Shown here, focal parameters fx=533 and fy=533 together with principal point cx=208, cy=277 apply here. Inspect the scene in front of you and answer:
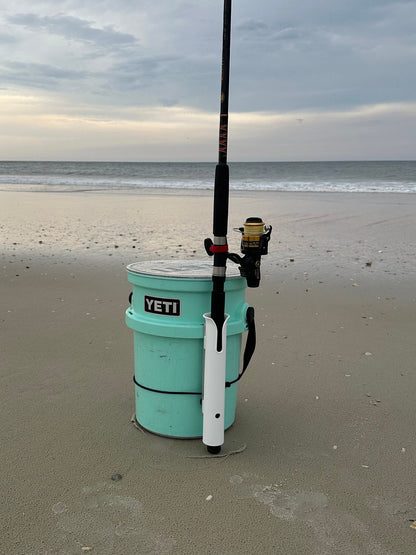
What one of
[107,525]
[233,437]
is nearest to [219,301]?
[233,437]

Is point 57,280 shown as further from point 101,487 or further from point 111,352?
point 101,487

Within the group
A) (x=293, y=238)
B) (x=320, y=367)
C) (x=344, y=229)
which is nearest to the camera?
(x=320, y=367)

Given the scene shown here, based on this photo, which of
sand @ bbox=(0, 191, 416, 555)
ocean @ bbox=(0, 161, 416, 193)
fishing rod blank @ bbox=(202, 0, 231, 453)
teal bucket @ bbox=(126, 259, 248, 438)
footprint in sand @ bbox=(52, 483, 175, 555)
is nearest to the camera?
footprint in sand @ bbox=(52, 483, 175, 555)

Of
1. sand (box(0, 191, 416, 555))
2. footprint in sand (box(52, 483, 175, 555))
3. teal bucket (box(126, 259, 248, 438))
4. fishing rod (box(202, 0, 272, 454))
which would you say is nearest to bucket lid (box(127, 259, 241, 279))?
teal bucket (box(126, 259, 248, 438))

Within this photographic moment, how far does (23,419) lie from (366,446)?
2.07 meters

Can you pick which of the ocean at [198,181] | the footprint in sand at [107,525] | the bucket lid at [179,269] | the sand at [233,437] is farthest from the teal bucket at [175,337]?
the ocean at [198,181]

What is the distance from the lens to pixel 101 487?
2.63 m

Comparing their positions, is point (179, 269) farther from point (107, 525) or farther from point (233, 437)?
point (107, 525)

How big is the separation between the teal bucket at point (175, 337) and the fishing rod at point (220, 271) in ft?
0.29

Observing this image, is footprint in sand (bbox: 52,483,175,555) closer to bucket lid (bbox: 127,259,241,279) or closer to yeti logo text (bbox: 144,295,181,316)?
yeti logo text (bbox: 144,295,181,316)

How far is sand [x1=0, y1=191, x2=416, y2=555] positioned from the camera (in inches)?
92.1

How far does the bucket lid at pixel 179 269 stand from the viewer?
280 cm

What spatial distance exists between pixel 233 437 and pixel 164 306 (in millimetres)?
933

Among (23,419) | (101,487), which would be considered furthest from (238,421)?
(23,419)
